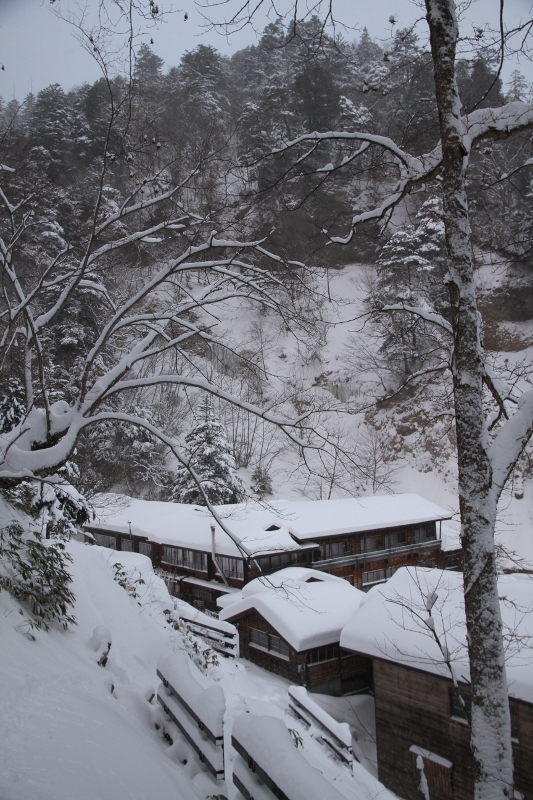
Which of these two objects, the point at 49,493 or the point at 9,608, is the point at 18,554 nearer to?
the point at 9,608

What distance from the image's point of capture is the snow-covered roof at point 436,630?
7.84m

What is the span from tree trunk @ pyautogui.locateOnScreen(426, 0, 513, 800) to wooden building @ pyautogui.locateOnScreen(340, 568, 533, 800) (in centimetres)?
524

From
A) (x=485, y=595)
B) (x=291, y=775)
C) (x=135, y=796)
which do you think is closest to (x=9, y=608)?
(x=135, y=796)

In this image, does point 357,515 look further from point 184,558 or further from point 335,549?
point 184,558

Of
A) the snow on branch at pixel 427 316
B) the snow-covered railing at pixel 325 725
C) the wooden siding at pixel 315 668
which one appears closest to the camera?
the snow on branch at pixel 427 316

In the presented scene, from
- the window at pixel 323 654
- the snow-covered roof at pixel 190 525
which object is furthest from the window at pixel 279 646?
the snow-covered roof at pixel 190 525

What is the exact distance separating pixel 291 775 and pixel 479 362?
124 inches

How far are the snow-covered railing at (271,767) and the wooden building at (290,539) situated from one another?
1377cm

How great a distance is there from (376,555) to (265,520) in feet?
18.5

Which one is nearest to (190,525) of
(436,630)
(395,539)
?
(395,539)

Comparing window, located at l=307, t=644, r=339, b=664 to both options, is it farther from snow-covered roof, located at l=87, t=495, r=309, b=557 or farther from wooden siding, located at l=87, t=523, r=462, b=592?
wooden siding, located at l=87, t=523, r=462, b=592

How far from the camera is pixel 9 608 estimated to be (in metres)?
4.36

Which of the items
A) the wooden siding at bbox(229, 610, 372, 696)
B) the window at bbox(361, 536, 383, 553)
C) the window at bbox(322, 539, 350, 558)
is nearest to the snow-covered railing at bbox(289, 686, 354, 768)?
the wooden siding at bbox(229, 610, 372, 696)

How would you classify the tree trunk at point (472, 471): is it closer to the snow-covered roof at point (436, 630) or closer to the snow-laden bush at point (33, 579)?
the snow-laden bush at point (33, 579)
